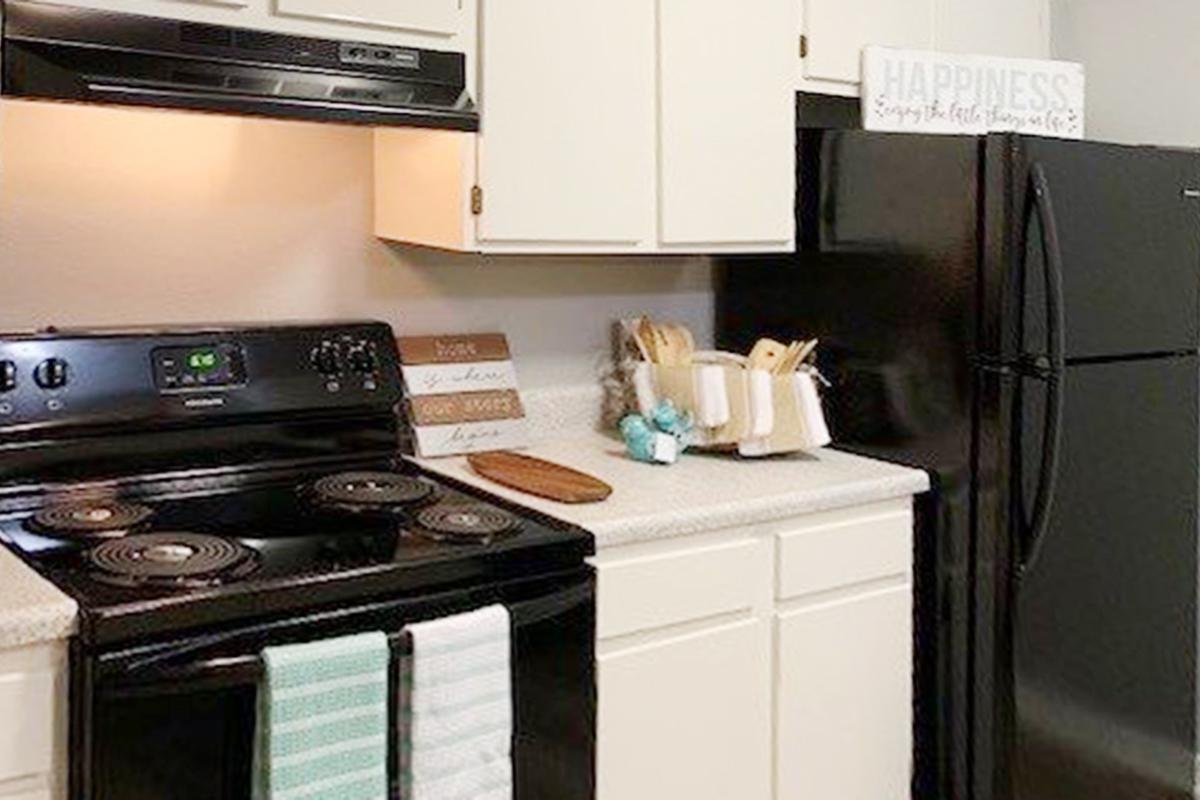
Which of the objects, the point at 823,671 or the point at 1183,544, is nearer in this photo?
the point at 823,671

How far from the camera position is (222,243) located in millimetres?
2242

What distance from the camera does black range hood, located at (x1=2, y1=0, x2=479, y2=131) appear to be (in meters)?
1.71

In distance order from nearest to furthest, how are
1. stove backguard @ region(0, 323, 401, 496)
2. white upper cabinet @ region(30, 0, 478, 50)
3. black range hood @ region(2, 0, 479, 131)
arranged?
1. black range hood @ region(2, 0, 479, 131)
2. white upper cabinet @ region(30, 0, 478, 50)
3. stove backguard @ region(0, 323, 401, 496)

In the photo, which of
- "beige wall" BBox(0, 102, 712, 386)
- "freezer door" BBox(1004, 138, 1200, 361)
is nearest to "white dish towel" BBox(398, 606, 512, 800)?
"beige wall" BBox(0, 102, 712, 386)

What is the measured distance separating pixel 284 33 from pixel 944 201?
48.4 inches

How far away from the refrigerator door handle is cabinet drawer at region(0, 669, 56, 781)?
1.66 meters

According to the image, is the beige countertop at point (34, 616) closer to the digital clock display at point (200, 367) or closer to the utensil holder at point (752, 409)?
the digital clock display at point (200, 367)

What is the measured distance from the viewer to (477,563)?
175cm

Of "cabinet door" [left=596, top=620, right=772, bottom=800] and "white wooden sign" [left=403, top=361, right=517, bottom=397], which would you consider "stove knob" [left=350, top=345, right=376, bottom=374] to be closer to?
"white wooden sign" [left=403, top=361, right=517, bottom=397]

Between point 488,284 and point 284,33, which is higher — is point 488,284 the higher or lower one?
the lower one

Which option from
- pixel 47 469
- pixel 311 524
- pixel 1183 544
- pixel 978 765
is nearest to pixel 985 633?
pixel 978 765

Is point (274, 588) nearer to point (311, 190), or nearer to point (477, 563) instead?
point (477, 563)

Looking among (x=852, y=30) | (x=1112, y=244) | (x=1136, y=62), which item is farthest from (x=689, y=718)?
(x=1136, y=62)

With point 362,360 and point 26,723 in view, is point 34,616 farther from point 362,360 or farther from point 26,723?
point 362,360
